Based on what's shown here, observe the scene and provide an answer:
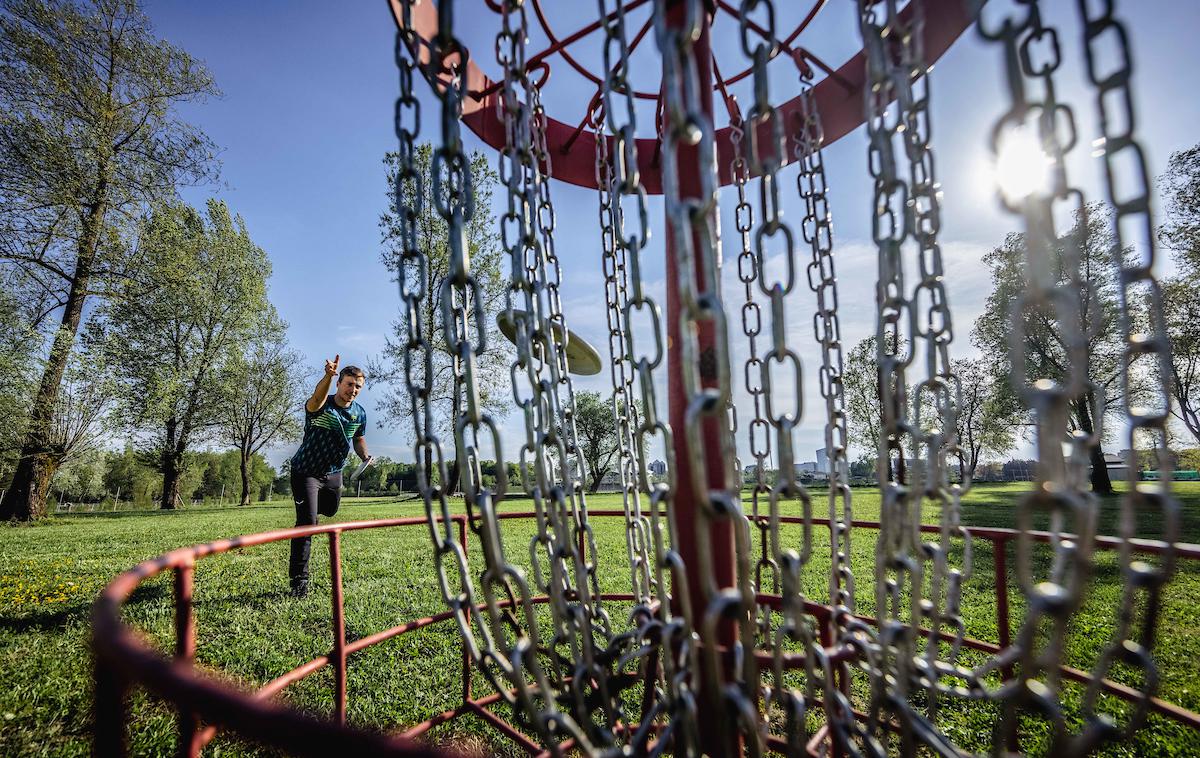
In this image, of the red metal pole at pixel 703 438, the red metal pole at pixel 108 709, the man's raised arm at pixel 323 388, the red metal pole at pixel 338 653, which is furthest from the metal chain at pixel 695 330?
the man's raised arm at pixel 323 388

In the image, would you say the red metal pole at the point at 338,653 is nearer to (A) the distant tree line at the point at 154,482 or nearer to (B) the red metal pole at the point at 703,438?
(B) the red metal pole at the point at 703,438

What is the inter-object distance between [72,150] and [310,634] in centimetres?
1423

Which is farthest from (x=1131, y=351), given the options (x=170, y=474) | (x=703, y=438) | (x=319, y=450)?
(x=170, y=474)

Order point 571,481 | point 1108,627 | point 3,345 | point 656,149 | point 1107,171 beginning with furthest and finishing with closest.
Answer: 1. point 3,345
2. point 1108,627
3. point 656,149
4. point 571,481
5. point 1107,171

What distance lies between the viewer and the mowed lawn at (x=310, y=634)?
2293 millimetres

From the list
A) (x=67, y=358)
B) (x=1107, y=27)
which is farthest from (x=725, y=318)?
(x=67, y=358)

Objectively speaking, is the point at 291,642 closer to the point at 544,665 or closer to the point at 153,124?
the point at 544,665

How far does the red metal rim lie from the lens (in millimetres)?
1975

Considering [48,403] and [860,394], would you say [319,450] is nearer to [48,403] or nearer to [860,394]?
[48,403]

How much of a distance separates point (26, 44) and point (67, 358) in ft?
21.7

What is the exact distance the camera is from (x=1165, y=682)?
278cm

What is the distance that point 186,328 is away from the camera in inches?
667

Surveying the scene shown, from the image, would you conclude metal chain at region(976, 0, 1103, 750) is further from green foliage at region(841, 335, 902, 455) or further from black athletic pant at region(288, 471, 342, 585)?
green foliage at region(841, 335, 902, 455)

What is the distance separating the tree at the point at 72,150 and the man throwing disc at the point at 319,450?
1116cm
